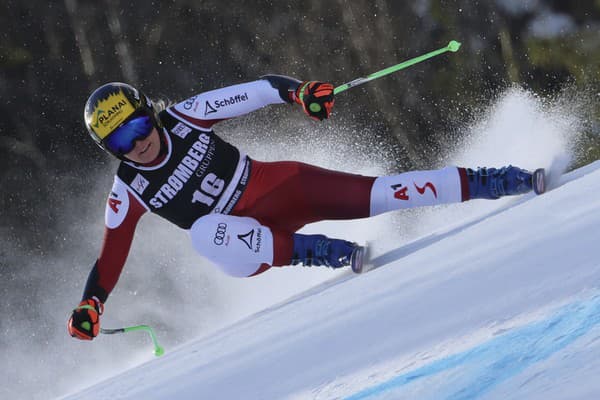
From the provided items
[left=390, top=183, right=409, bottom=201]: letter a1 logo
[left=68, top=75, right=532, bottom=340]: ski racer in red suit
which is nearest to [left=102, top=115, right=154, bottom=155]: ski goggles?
[left=68, top=75, right=532, bottom=340]: ski racer in red suit

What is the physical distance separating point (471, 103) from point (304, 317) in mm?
11943

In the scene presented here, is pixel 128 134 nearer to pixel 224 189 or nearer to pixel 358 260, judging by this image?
pixel 224 189

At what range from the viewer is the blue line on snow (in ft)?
5.91

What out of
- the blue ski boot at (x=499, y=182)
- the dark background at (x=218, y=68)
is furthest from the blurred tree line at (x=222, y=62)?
the blue ski boot at (x=499, y=182)

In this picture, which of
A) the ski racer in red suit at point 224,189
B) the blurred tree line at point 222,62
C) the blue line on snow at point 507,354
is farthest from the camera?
the blurred tree line at point 222,62

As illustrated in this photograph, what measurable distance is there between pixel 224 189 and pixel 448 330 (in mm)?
1821

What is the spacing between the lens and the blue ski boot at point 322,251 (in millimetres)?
3645

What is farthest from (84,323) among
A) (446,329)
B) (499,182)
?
(446,329)

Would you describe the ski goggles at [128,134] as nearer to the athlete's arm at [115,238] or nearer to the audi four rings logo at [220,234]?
the athlete's arm at [115,238]

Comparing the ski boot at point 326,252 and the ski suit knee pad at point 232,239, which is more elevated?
the ski suit knee pad at point 232,239

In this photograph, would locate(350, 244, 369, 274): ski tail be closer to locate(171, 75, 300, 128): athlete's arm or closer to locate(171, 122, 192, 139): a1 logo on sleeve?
locate(171, 75, 300, 128): athlete's arm

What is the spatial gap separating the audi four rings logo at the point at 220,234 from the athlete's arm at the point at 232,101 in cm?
45

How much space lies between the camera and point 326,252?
364 centimetres

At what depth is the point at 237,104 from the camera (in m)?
3.86
